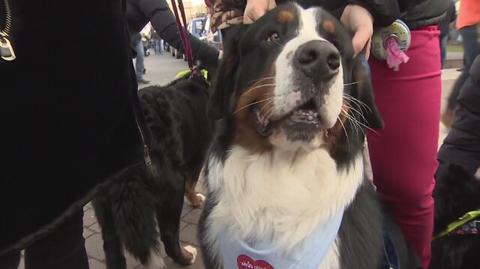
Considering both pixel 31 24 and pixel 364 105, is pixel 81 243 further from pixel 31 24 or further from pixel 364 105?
pixel 364 105

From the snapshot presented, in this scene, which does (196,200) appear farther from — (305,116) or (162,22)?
(305,116)

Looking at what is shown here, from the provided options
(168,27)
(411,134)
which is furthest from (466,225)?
(168,27)

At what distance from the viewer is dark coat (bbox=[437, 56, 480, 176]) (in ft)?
8.39

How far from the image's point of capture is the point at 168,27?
2912 mm

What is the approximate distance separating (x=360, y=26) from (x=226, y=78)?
1.88 ft

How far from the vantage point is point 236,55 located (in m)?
1.80

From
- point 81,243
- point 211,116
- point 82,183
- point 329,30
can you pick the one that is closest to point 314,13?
point 329,30

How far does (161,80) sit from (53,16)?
866cm

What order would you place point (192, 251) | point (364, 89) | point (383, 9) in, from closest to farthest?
point (383, 9)
point (364, 89)
point (192, 251)

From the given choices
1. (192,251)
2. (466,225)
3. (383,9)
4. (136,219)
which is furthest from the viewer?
(192,251)

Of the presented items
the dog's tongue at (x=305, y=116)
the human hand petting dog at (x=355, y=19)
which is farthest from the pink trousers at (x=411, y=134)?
Answer: the dog's tongue at (x=305, y=116)

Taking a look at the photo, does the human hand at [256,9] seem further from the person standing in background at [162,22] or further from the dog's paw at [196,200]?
the dog's paw at [196,200]

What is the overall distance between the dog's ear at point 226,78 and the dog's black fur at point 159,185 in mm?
617

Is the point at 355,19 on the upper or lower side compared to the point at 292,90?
upper
